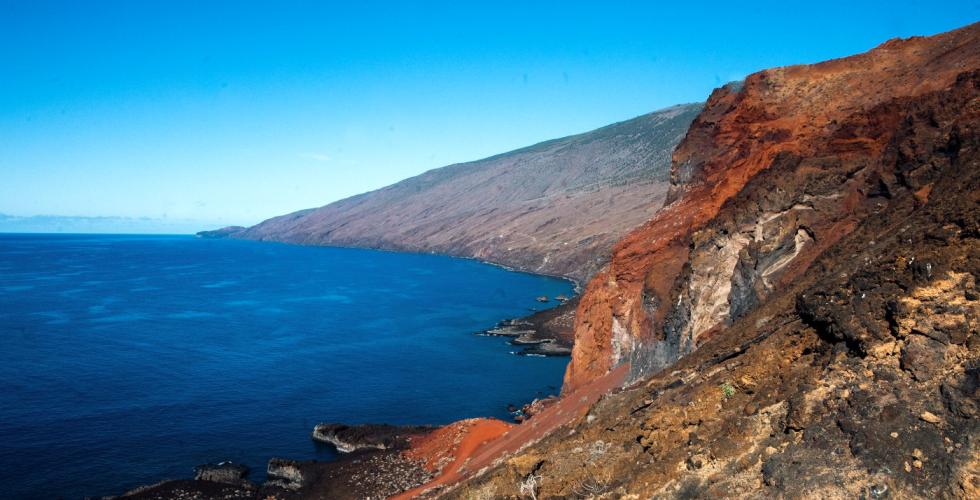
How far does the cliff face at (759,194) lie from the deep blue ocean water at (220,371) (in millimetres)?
19485

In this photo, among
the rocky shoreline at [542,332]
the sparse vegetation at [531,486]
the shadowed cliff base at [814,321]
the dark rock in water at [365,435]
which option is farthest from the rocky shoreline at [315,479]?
the rocky shoreline at [542,332]

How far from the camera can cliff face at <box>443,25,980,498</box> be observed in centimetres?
843

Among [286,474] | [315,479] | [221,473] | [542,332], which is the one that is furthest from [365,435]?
[542,332]

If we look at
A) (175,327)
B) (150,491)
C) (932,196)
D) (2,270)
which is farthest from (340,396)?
(2,270)

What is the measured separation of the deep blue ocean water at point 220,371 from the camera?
36.9 metres

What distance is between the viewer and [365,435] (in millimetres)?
39188

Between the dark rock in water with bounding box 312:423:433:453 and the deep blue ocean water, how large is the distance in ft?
3.64

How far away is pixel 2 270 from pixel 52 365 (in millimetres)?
117044

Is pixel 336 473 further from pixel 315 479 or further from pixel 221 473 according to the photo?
pixel 221 473

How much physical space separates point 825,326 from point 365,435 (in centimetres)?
3355

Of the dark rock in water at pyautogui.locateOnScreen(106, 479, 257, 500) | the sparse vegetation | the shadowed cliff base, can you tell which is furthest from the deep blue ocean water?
the sparse vegetation

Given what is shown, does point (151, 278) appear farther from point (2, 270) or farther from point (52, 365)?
point (52, 365)

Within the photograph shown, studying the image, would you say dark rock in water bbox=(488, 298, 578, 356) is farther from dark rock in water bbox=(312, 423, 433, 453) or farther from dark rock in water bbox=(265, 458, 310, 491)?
dark rock in water bbox=(265, 458, 310, 491)

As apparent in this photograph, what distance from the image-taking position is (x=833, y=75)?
2783cm
